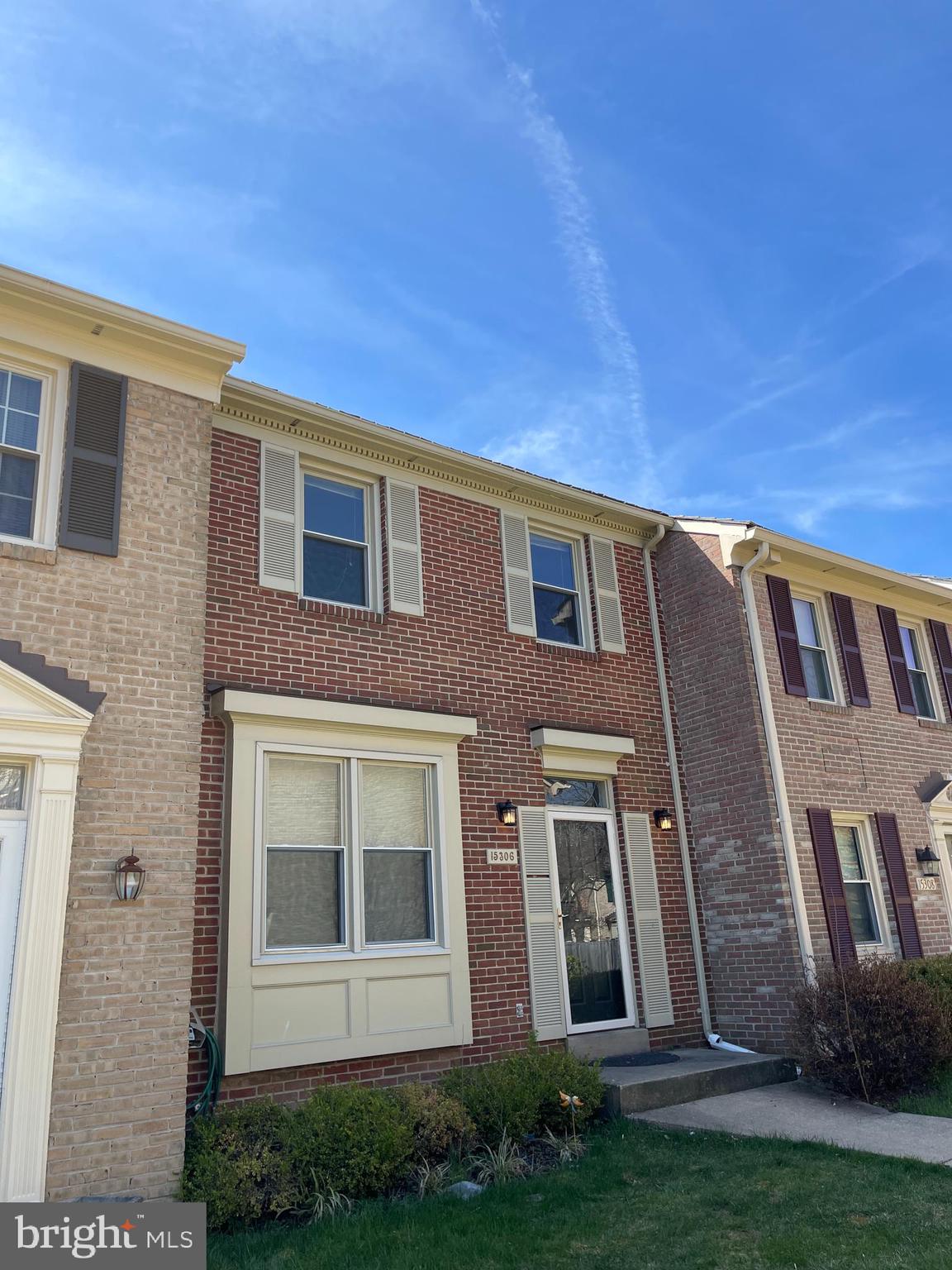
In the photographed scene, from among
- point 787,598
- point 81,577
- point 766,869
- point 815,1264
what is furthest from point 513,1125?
point 787,598

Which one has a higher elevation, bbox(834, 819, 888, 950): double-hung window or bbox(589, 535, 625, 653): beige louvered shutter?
bbox(589, 535, 625, 653): beige louvered shutter

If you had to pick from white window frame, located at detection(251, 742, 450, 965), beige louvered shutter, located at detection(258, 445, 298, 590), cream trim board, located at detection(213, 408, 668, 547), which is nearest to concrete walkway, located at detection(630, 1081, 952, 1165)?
white window frame, located at detection(251, 742, 450, 965)

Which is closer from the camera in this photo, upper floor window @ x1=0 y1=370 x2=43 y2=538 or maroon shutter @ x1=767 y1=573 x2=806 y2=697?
upper floor window @ x1=0 y1=370 x2=43 y2=538

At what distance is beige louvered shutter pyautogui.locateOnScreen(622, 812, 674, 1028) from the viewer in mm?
9695

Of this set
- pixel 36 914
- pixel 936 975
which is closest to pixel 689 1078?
pixel 936 975

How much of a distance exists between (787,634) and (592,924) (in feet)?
14.3

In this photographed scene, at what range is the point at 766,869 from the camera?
10.0 m

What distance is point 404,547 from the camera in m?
9.33

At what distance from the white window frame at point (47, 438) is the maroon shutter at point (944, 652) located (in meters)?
12.4

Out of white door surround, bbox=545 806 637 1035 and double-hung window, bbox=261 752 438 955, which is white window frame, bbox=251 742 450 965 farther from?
white door surround, bbox=545 806 637 1035

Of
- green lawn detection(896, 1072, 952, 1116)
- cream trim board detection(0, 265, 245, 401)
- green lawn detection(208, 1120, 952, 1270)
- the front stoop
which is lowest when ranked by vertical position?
green lawn detection(208, 1120, 952, 1270)

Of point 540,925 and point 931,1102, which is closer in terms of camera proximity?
point 931,1102

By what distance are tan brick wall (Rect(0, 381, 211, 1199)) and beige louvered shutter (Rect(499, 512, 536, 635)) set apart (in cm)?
392

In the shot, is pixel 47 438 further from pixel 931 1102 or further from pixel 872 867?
pixel 872 867
